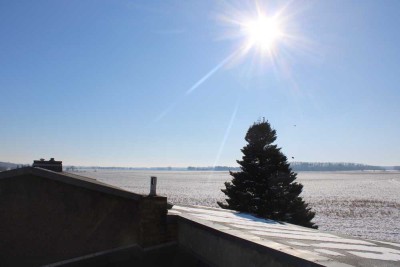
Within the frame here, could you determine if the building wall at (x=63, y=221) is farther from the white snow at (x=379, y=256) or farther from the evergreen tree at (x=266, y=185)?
the evergreen tree at (x=266, y=185)

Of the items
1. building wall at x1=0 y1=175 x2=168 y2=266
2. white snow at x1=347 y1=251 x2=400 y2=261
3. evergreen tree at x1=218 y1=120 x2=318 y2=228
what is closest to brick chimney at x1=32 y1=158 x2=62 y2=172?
building wall at x1=0 y1=175 x2=168 y2=266

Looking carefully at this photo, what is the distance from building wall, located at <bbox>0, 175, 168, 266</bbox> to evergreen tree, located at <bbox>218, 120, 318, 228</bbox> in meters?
14.1

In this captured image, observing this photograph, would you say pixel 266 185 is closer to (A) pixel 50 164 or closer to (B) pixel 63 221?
(A) pixel 50 164

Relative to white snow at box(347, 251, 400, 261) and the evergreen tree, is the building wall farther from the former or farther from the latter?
the evergreen tree

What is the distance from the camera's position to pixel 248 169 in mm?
22328

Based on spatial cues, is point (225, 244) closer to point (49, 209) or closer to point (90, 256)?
point (90, 256)

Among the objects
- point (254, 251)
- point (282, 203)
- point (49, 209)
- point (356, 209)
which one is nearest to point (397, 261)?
point (254, 251)

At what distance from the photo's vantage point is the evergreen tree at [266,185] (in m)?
20.8

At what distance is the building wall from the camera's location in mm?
6949

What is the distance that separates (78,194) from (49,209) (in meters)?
0.70

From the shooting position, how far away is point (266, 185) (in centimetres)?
2164

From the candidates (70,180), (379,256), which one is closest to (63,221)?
(70,180)

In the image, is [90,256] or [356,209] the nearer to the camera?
[90,256]

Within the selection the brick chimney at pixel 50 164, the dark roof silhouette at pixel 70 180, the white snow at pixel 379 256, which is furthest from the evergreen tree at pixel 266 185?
the dark roof silhouette at pixel 70 180
